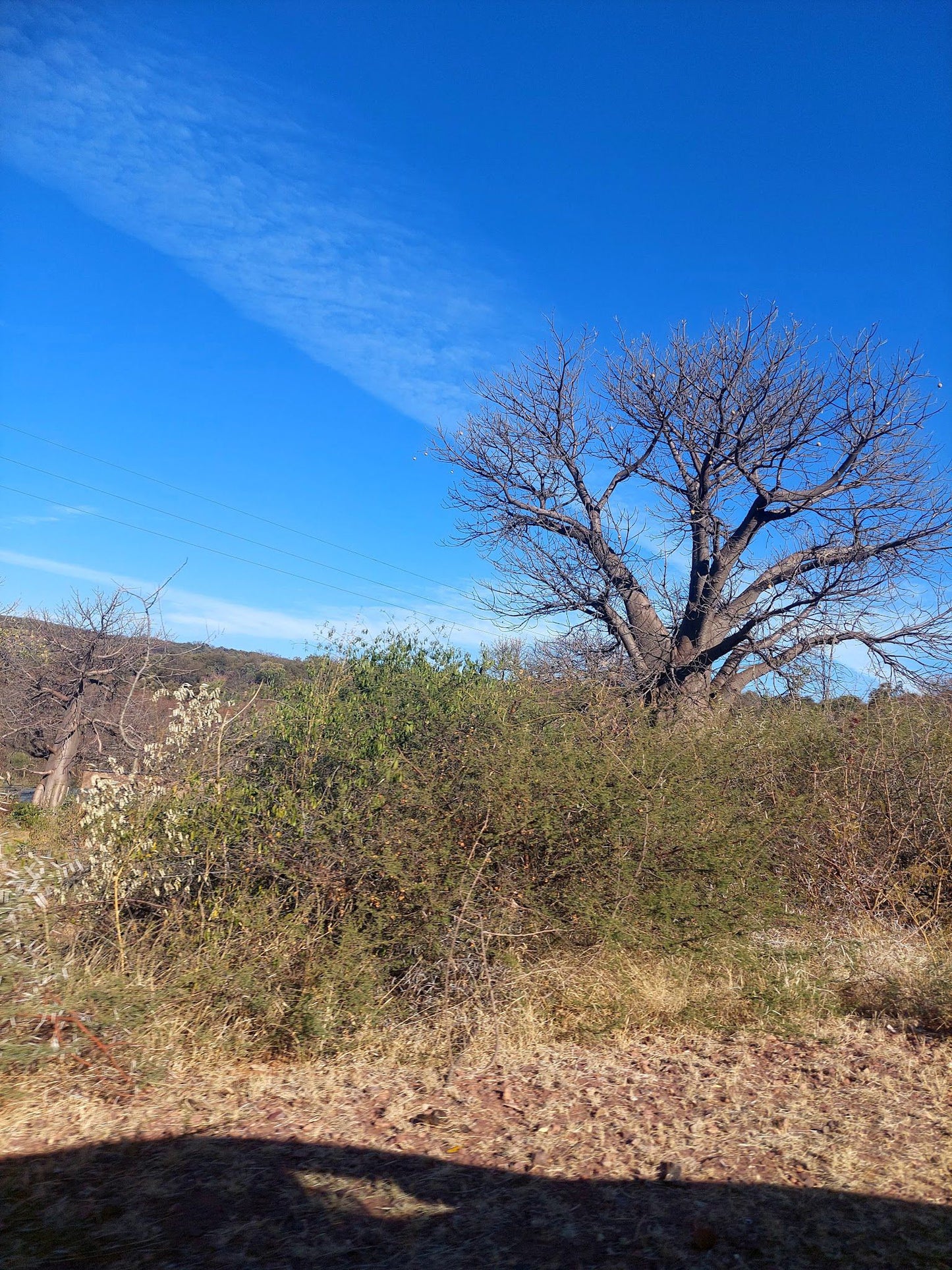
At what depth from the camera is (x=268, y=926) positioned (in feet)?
16.6

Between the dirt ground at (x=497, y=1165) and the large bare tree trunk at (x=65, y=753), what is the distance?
1720 centimetres

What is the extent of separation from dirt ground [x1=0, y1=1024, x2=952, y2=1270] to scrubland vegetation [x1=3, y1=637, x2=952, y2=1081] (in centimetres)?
33

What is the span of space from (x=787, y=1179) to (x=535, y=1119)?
111 centimetres

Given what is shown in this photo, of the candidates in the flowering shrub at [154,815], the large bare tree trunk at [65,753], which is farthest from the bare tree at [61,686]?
the flowering shrub at [154,815]

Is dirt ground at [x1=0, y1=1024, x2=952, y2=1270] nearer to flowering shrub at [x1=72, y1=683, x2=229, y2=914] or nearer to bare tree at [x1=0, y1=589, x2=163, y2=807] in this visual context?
flowering shrub at [x1=72, y1=683, x2=229, y2=914]

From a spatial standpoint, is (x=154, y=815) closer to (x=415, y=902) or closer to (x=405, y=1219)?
(x=415, y=902)

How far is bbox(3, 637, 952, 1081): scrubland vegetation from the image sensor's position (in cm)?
476

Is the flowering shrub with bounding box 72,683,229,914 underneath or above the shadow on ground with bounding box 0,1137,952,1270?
above

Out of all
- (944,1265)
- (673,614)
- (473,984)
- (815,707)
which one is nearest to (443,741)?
(473,984)

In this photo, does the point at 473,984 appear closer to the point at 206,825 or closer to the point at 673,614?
the point at 206,825

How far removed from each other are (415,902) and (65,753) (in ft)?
55.8

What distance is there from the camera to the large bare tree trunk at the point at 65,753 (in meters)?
19.8

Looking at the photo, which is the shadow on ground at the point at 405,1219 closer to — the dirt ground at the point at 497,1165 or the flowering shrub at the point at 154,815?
the dirt ground at the point at 497,1165

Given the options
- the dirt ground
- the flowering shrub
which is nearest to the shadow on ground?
the dirt ground
